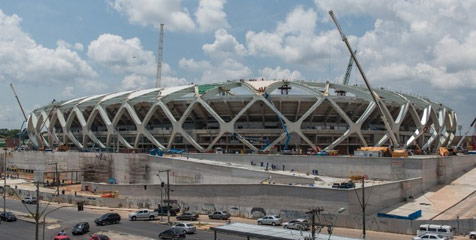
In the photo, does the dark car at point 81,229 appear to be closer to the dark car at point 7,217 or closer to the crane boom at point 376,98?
the dark car at point 7,217

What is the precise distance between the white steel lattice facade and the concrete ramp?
1484 cm

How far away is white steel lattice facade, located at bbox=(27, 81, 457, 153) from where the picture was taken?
5669cm

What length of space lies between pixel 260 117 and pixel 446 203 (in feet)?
102

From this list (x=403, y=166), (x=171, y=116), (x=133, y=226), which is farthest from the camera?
(x=171, y=116)

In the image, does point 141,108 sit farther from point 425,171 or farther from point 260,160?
point 425,171

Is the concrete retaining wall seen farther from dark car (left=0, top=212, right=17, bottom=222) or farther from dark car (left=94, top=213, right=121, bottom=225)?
dark car (left=0, top=212, right=17, bottom=222)

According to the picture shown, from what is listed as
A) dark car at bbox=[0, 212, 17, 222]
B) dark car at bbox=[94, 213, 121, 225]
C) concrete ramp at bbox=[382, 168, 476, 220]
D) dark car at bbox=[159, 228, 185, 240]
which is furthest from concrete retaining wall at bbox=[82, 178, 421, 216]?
dark car at bbox=[0, 212, 17, 222]

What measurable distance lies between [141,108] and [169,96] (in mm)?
7283

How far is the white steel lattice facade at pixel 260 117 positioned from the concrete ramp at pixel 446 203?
1484 cm

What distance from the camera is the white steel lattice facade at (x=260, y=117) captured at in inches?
2232

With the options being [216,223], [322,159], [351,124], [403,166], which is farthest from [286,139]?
[216,223]

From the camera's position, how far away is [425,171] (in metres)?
39.4

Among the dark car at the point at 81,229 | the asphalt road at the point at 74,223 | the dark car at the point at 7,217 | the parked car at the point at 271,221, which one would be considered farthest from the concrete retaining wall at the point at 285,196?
the dark car at the point at 7,217

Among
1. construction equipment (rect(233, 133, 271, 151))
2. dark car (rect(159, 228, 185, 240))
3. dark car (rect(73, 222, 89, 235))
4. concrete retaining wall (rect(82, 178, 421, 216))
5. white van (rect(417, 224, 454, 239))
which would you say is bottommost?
dark car (rect(73, 222, 89, 235))
